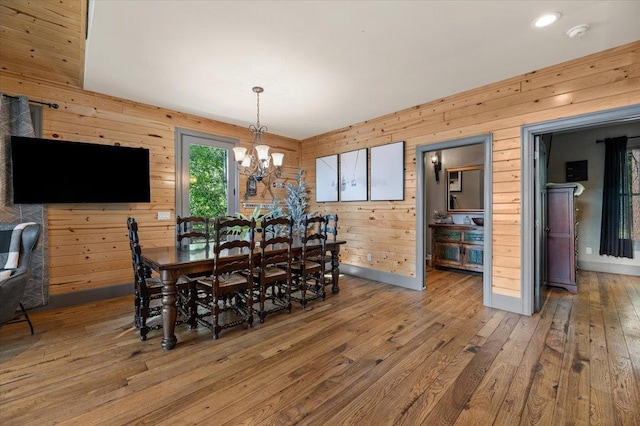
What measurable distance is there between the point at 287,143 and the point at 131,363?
4.55 meters

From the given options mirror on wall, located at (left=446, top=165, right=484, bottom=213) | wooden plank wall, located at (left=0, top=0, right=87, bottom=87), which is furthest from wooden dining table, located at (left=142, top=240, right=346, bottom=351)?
mirror on wall, located at (left=446, top=165, right=484, bottom=213)

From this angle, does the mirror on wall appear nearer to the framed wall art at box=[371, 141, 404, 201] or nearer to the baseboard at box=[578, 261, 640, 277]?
the framed wall art at box=[371, 141, 404, 201]

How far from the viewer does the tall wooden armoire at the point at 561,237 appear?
374 centimetres

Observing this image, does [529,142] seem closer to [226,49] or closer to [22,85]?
[226,49]

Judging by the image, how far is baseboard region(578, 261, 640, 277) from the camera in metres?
4.57

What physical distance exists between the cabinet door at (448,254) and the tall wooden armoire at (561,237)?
4.32 ft

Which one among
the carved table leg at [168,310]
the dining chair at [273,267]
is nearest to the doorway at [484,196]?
the dining chair at [273,267]

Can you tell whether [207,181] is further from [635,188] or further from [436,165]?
[635,188]

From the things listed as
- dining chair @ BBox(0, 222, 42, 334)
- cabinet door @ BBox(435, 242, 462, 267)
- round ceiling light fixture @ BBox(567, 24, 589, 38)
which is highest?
round ceiling light fixture @ BBox(567, 24, 589, 38)

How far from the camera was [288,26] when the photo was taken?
225 cm

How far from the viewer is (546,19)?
218 centimetres

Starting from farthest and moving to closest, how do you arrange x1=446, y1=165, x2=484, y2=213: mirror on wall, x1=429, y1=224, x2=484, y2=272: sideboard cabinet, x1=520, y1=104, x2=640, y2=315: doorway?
x1=446, y1=165, x2=484, y2=213: mirror on wall < x1=429, y1=224, x2=484, y2=272: sideboard cabinet < x1=520, y1=104, x2=640, y2=315: doorway

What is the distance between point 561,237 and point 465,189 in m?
1.87

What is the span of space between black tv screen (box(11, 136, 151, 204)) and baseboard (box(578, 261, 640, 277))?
24.5ft
